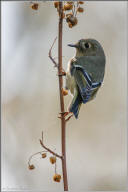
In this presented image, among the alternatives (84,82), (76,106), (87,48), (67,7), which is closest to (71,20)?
(67,7)

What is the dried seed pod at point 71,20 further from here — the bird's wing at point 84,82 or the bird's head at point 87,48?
the bird's head at point 87,48

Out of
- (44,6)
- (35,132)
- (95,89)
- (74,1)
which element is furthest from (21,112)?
(74,1)

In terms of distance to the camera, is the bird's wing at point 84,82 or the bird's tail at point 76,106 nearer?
the bird's tail at point 76,106

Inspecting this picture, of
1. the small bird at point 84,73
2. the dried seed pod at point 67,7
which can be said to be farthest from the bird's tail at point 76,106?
the dried seed pod at point 67,7

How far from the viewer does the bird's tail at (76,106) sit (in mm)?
2262

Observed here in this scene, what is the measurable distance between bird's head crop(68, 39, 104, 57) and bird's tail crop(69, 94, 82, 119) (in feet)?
2.18

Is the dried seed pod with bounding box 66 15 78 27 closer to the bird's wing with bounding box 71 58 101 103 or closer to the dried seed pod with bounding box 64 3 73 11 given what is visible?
the dried seed pod with bounding box 64 3 73 11

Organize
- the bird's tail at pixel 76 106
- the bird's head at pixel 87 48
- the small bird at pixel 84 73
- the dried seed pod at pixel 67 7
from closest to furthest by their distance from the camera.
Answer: the dried seed pod at pixel 67 7 < the bird's tail at pixel 76 106 < the small bird at pixel 84 73 < the bird's head at pixel 87 48

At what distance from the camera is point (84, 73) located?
2717 millimetres

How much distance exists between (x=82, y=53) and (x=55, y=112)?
62.8 inches

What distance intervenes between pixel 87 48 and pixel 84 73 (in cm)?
48

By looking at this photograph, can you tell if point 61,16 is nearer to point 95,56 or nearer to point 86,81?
point 86,81

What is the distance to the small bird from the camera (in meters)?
2.54

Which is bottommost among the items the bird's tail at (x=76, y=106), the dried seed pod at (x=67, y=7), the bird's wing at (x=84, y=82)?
the bird's tail at (x=76, y=106)
